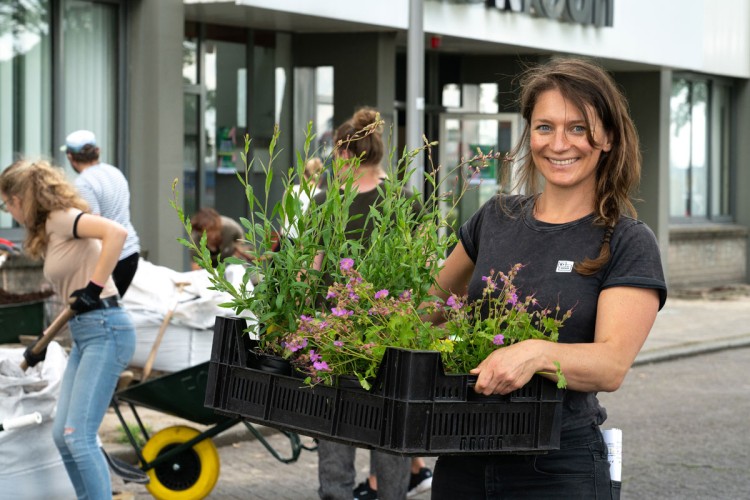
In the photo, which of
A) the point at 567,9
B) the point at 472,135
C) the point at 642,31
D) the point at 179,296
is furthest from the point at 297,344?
the point at 642,31

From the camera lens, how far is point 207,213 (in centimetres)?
1060

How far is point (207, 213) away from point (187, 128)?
3.62 m

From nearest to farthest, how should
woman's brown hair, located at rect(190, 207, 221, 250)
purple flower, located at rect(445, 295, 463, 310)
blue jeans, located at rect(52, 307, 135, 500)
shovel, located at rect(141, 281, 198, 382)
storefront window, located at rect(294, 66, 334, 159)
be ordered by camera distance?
purple flower, located at rect(445, 295, 463, 310)
blue jeans, located at rect(52, 307, 135, 500)
shovel, located at rect(141, 281, 198, 382)
woman's brown hair, located at rect(190, 207, 221, 250)
storefront window, located at rect(294, 66, 334, 159)

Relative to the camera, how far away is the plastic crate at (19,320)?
24.4 feet

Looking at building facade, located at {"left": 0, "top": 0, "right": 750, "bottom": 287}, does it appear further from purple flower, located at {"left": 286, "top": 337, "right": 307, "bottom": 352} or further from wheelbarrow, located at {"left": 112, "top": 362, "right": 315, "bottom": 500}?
purple flower, located at {"left": 286, "top": 337, "right": 307, "bottom": 352}

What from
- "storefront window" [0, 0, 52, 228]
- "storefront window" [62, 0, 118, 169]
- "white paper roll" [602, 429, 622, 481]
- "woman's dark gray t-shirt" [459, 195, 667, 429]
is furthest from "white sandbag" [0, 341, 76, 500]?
"storefront window" [62, 0, 118, 169]

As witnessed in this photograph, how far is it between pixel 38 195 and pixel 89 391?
0.91 metres

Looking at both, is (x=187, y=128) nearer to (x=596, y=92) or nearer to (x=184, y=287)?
(x=184, y=287)

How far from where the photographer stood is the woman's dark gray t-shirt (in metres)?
2.87

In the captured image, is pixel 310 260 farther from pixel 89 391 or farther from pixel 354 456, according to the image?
pixel 354 456

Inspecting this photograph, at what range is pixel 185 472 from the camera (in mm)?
7055

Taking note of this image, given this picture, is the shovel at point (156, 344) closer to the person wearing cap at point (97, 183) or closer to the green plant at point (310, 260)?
the person wearing cap at point (97, 183)

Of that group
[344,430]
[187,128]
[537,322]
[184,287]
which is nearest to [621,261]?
[537,322]

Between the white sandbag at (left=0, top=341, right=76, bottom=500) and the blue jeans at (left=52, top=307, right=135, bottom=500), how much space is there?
13cm
